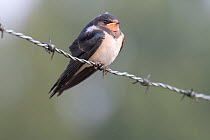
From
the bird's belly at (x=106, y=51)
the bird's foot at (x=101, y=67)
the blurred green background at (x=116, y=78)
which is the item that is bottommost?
the bird's foot at (x=101, y=67)

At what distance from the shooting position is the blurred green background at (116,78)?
1931cm

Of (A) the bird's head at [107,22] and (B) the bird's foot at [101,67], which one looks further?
(A) the bird's head at [107,22]

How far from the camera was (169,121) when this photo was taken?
65.7 ft

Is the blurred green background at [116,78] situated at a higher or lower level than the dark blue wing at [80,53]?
higher

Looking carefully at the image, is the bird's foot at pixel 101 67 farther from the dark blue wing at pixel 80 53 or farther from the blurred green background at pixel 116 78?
the blurred green background at pixel 116 78

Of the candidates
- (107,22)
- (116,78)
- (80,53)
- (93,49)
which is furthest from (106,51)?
(116,78)

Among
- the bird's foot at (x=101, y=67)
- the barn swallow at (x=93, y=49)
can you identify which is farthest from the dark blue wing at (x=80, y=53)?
the bird's foot at (x=101, y=67)

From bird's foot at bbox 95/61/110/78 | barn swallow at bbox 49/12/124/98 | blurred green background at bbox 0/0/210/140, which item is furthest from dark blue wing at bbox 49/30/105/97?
blurred green background at bbox 0/0/210/140

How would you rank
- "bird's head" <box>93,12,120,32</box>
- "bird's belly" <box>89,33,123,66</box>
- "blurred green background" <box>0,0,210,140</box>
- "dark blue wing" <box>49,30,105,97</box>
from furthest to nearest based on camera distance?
1. "blurred green background" <box>0,0,210,140</box>
2. "bird's head" <box>93,12,120,32</box>
3. "bird's belly" <box>89,33,123,66</box>
4. "dark blue wing" <box>49,30,105,97</box>

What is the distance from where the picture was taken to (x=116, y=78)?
2461 centimetres

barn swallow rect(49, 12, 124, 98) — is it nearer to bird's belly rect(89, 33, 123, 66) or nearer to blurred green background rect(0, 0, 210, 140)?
bird's belly rect(89, 33, 123, 66)

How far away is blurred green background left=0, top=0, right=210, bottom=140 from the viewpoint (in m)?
19.3

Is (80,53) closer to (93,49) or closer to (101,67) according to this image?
(93,49)

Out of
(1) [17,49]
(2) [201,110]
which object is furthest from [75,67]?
(2) [201,110]
